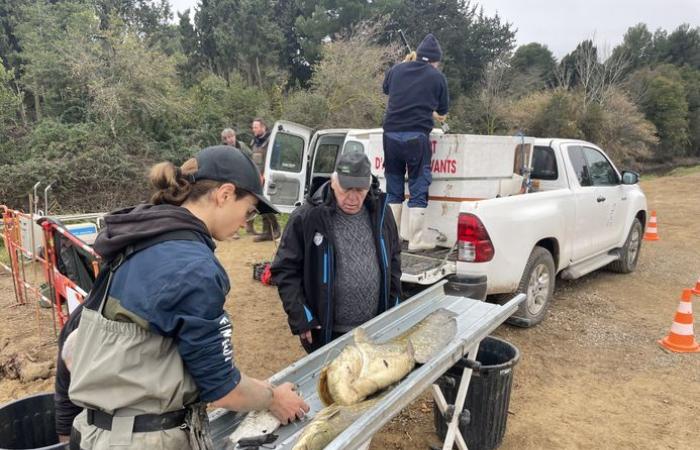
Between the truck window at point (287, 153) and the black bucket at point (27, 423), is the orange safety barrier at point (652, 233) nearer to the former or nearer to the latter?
the truck window at point (287, 153)

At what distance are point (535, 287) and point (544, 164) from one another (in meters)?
1.62

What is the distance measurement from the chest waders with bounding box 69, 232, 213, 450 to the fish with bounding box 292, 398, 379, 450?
0.31 meters

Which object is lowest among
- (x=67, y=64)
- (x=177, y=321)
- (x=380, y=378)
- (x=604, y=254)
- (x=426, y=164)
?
(x=604, y=254)

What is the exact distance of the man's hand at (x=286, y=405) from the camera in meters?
1.57

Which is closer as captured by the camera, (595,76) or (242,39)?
(242,39)

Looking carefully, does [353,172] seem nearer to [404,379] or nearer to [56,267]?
[404,379]

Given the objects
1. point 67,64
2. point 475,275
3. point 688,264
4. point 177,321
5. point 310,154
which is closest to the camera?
point 177,321

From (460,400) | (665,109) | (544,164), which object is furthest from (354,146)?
(665,109)

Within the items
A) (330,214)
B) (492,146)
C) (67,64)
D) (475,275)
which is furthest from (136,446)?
(67,64)

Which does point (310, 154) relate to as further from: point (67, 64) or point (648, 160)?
point (648, 160)

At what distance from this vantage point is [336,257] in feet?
9.03

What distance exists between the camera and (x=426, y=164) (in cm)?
436

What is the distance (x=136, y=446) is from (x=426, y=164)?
11.6ft

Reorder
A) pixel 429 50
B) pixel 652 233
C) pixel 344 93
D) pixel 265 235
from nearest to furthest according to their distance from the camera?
pixel 429 50, pixel 265 235, pixel 652 233, pixel 344 93
